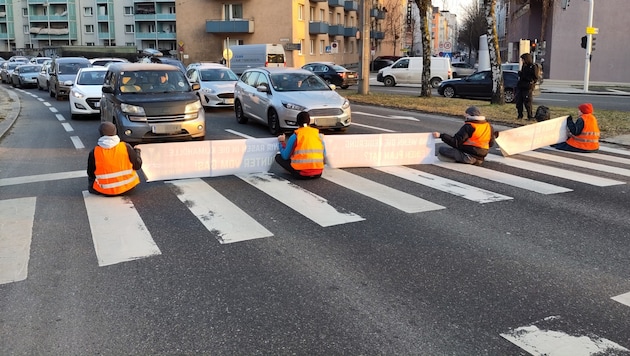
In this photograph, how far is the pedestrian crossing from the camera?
5914mm

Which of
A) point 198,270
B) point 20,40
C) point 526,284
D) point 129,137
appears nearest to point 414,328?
point 526,284

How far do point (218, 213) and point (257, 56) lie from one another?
108 ft

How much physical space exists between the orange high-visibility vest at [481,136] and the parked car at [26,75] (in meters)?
31.9

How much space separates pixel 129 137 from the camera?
11.3 metres

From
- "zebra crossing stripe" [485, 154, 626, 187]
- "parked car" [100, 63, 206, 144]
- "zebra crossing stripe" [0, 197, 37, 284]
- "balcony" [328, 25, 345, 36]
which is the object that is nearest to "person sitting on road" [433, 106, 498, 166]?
"zebra crossing stripe" [485, 154, 626, 187]

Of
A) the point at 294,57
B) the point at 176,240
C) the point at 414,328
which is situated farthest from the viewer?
the point at 294,57

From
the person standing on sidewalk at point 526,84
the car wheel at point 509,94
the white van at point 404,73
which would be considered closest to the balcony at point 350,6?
the white van at point 404,73

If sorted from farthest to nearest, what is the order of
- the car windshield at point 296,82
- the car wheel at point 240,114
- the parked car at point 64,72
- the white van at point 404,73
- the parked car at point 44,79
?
the white van at point 404,73
the parked car at point 44,79
the parked car at point 64,72
the car wheel at point 240,114
the car windshield at point 296,82

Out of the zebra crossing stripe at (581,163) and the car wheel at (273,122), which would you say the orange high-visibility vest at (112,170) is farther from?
the zebra crossing stripe at (581,163)

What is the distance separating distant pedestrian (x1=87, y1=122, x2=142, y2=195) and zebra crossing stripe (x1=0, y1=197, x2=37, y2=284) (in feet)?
2.80

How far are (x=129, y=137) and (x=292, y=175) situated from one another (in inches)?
154

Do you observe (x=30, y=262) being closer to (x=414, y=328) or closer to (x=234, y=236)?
(x=234, y=236)

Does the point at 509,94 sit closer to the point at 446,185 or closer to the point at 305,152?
the point at 446,185

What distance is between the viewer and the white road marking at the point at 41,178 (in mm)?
8844
